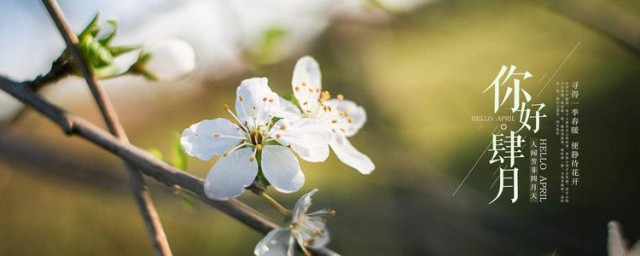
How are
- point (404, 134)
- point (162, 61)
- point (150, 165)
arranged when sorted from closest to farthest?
point (150, 165) < point (162, 61) < point (404, 134)

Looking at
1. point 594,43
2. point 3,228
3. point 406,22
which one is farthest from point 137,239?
point 594,43

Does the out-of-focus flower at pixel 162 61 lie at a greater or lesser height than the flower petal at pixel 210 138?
greater

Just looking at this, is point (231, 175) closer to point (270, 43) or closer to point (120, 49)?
point (120, 49)

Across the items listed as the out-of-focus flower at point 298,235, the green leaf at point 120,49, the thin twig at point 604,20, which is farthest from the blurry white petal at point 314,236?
the thin twig at point 604,20

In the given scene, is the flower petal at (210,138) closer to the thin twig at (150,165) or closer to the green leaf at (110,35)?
the thin twig at (150,165)

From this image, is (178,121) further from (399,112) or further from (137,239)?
(399,112)

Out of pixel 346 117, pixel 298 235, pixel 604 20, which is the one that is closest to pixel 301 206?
pixel 298 235
